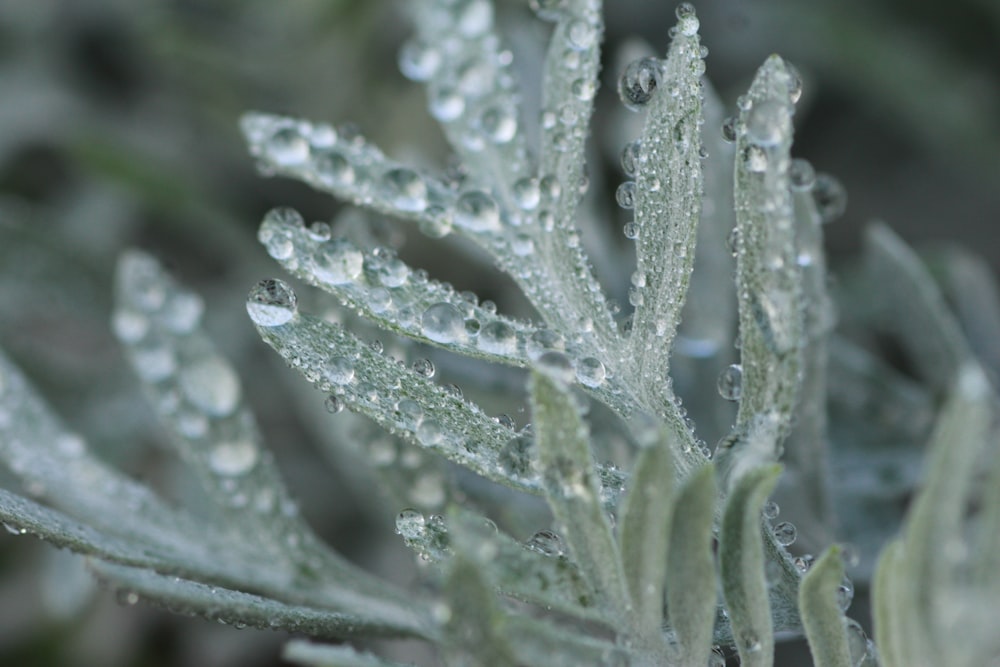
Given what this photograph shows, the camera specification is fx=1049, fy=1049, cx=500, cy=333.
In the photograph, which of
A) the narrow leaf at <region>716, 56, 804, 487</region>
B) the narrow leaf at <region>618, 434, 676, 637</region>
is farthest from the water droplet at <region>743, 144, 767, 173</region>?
the narrow leaf at <region>618, 434, 676, 637</region>

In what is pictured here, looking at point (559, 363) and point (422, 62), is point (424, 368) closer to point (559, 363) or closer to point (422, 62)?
point (559, 363)

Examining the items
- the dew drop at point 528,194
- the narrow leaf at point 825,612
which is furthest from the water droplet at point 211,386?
the narrow leaf at point 825,612

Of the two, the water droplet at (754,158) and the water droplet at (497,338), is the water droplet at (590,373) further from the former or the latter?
the water droplet at (754,158)

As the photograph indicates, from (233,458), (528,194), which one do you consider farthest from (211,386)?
(528,194)

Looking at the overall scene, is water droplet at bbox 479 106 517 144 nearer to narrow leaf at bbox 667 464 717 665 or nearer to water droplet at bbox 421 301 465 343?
water droplet at bbox 421 301 465 343

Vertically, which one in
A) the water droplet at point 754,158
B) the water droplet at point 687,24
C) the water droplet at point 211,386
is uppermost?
the water droplet at point 687,24

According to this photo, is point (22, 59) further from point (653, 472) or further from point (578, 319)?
point (653, 472)
